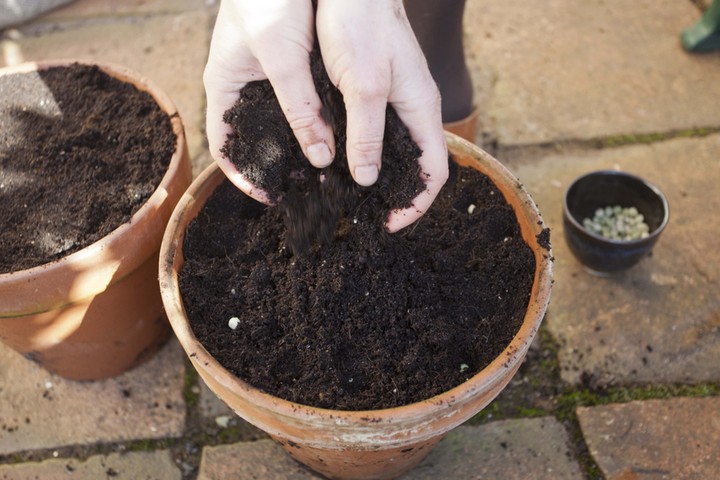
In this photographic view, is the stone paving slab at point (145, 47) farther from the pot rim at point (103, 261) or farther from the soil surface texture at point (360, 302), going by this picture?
the soil surface texture at point (360, 302)

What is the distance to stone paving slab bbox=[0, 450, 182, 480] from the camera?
1.77 meters

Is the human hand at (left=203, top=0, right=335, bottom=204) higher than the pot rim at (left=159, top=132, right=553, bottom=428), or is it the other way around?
the human hand at (left=203, top=0, right=335, bottom=204)

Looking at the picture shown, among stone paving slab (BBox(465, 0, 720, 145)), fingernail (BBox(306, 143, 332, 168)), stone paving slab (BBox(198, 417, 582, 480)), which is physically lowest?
stone paving slab (BBox(198, 417, 582, 480))

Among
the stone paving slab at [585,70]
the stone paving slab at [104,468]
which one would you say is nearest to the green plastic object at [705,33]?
the stone paving slab at [585,70]

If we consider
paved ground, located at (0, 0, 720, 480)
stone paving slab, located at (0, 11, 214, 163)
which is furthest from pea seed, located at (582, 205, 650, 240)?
stone paving slab, located at (0, 11, 214, 163)

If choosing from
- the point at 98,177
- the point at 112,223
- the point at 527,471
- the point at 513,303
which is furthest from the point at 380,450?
the point at 98,177

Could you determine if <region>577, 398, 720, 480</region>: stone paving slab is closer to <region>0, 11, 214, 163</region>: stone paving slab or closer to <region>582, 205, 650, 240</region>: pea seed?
<region>582, 205, 650, 240</region>: pea seed

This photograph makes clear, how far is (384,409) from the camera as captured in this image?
1222 mm

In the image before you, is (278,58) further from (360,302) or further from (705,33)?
(705,33)

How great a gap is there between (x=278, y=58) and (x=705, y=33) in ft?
7.43

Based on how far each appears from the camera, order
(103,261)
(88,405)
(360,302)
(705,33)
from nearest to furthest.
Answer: (360,302), (103,261), (88,405), (705,33)

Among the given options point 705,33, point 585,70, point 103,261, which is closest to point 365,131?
point 103,261

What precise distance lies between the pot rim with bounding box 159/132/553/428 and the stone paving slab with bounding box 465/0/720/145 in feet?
3.50

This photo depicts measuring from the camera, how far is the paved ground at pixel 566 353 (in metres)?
A: 1.78
